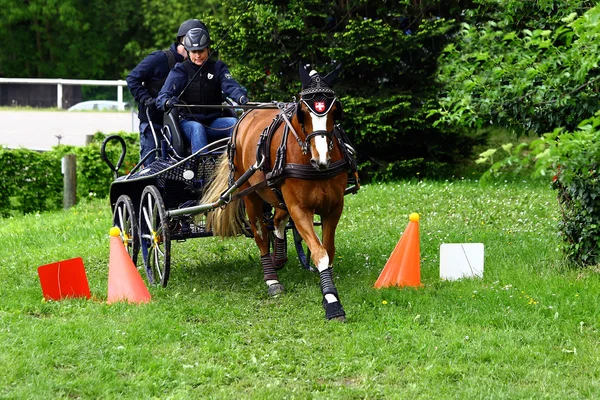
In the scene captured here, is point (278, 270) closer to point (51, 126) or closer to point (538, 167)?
point (538, 167)

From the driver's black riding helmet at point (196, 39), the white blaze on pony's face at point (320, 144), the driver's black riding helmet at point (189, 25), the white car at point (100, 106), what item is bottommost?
the white car at point (100, 106)

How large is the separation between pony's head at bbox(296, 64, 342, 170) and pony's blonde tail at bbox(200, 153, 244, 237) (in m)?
1.61

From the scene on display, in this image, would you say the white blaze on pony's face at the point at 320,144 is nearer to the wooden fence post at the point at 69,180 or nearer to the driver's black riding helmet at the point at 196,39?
the driver's black riding helmet at the point at 196,39

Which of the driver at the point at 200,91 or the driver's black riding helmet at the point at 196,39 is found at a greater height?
the driver's black riding helmet at the point at 196,39

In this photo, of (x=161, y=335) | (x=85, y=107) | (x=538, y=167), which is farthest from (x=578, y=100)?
(x=85, y=107)

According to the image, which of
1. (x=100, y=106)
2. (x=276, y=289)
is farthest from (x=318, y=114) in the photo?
(x=100, y=106)

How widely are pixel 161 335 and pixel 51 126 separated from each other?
1974 cm

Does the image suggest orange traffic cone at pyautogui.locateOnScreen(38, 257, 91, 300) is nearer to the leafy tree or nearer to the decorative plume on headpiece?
the decorative plume on headpiece

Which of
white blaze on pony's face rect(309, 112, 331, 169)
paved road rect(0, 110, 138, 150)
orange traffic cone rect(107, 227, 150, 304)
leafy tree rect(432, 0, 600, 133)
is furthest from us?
paved road rect(0, 110, 138, 150)

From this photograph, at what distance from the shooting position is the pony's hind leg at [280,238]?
905 centimetres

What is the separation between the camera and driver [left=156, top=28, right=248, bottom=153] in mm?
9180

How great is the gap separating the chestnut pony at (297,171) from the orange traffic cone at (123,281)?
110 cm

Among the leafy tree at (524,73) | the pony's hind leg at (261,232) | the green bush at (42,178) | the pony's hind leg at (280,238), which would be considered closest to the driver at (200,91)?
the pony's hind leg at (261,232)

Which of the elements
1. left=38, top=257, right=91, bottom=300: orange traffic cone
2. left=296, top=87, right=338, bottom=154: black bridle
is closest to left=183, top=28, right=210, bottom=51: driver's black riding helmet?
left=296, top=87, right=338, bottom=154: black bridle
